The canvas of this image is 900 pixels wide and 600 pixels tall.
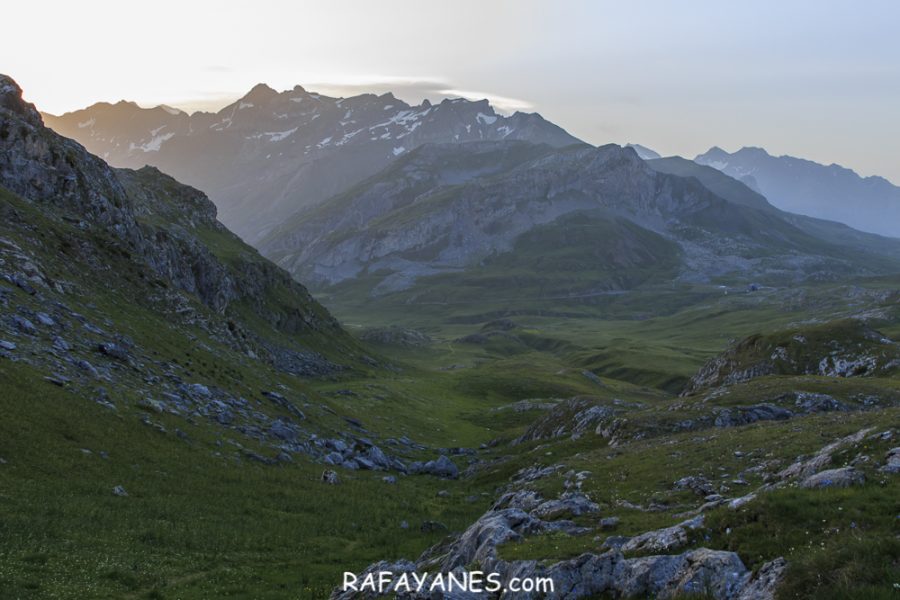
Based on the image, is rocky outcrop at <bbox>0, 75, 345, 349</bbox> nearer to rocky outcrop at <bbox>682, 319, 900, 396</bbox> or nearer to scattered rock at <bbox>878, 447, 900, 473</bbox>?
scattered rock at <bbox>878, 447, 900, 473</bbox>

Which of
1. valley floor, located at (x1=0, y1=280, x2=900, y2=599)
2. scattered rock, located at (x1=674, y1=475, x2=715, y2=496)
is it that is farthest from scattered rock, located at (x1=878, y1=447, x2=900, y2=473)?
scattered rock, located at (x1=674, y1=475, x2=715, y2=496)

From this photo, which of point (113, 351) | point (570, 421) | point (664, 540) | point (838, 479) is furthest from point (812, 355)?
point (113, 351)

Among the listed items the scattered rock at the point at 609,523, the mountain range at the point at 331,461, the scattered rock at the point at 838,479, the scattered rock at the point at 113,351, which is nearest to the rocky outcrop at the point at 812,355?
the mountain range at the point at 331,461

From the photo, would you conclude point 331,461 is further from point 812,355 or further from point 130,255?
point 812,355

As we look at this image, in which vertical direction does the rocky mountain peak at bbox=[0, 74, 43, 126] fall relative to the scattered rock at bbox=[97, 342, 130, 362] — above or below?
above

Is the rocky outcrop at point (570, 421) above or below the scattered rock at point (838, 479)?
below

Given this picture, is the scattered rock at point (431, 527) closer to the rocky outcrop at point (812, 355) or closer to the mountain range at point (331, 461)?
the mountain range at point (331, 461)

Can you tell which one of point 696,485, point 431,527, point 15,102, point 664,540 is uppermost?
point 15,102

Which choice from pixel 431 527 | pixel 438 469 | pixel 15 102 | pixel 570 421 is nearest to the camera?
pixel 431 527

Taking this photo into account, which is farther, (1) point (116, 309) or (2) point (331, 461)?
(1) point (116, 309)

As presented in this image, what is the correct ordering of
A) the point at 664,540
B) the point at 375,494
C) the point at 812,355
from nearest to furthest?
1. the point at 664,540
2. the point at 375,494
3. the point at 812,355

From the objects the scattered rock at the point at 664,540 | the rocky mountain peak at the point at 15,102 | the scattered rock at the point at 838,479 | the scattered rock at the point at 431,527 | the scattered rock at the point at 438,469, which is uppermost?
the rocky mountain peak at the point at 15,102

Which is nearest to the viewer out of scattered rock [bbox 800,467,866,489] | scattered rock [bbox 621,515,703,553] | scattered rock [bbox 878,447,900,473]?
scattered rock [bbox 621,515,703,553]

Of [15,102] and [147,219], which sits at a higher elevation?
[15,102]
